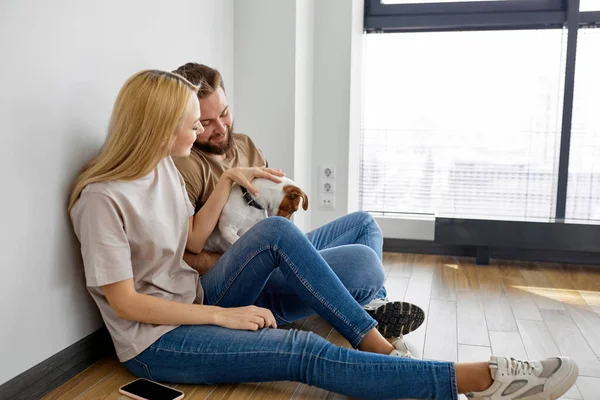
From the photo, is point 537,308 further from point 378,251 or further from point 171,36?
point 171,36

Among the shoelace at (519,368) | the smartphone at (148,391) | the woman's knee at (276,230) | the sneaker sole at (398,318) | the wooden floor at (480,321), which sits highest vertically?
the woman's knee at (276,230)

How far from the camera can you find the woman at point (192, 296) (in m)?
1.47

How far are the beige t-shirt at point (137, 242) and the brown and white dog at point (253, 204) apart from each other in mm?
128

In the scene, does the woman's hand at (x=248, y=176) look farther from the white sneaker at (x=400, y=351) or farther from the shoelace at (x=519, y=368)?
the shoelace at (x=519, y=368)

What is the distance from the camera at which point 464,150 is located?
363cm

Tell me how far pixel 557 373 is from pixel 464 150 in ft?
7.56

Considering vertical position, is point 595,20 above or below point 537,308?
above

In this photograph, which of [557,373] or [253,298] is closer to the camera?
[557,373]

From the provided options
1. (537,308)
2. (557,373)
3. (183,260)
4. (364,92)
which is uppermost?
(364,92)

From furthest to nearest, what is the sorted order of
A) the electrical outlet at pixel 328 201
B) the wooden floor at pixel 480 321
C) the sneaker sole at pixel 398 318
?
1. the electrical outlet at pixel 328 201
2. the sneaker sole at pixel 398 318
3. the wooden floor at pixel 480 321

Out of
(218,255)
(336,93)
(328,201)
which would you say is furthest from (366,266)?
(336,93)

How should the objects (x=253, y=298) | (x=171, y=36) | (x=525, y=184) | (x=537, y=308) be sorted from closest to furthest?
(x=253, y=298), (x=171, y=36), (x=537, y=308), (x=525, y=184)

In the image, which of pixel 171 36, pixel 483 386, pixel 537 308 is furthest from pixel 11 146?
pixel 537 308

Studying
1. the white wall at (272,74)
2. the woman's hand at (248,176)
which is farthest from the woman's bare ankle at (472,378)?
the white wall at (272,74)
